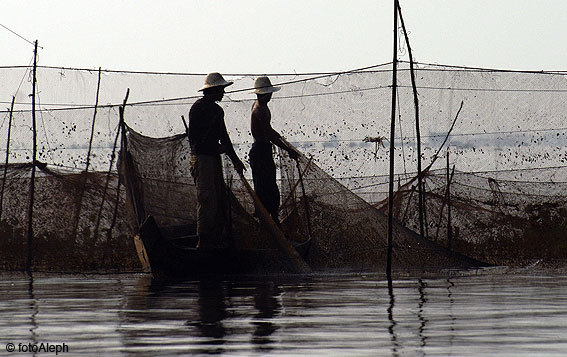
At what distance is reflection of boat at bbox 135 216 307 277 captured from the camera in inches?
501

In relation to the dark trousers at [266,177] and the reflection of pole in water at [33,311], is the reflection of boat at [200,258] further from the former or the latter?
the reflection of pole in water at [33,311]

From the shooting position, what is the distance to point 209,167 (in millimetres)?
13031

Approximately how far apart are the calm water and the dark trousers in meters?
1.38

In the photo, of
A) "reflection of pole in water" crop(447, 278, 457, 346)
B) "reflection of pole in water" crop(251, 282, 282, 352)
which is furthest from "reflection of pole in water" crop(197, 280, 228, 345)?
"reflection of pole in water" crop(447, 278, 457, 346)

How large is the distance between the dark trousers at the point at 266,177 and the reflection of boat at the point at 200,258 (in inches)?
25.1

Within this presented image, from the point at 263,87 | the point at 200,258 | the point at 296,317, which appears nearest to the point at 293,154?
the point at 263,87

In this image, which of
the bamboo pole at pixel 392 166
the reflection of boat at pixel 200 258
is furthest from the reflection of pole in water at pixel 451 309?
the reflection of boat at pixel 200 258

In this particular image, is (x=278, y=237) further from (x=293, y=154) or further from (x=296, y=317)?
(x=296, y=317)

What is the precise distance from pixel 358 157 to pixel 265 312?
1366 cm

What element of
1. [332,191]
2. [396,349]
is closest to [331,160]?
[332,191]

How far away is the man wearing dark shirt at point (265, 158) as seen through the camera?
13.8 meters

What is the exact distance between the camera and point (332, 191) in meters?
13.6

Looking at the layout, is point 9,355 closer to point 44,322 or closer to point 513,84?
point 44,322

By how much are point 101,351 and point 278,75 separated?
1086 cm
